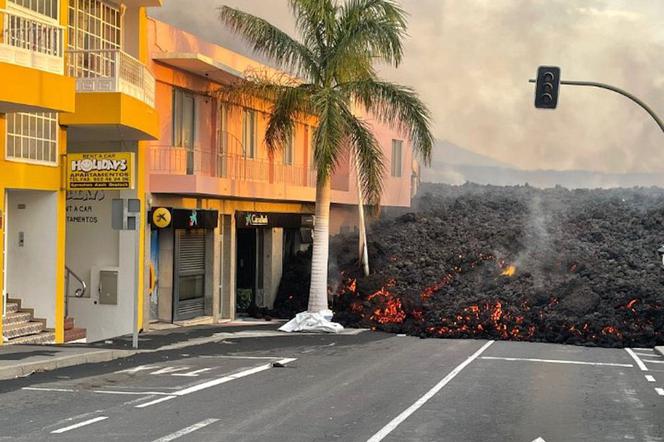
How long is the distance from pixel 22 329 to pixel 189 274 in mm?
8316

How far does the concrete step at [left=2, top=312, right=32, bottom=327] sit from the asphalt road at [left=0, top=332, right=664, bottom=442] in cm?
314

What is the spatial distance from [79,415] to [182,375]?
423 centimetres

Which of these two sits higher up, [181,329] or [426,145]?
[426,145]

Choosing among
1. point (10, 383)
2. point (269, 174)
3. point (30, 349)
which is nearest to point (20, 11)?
point (30, 349)

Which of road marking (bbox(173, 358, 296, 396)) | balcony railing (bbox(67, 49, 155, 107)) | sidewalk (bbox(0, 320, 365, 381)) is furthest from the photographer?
balcony railing (bbox(67, 49, 155, 107))

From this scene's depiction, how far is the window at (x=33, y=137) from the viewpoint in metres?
18.8

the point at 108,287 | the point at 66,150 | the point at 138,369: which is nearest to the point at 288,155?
the point at 108,287

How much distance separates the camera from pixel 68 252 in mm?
23484

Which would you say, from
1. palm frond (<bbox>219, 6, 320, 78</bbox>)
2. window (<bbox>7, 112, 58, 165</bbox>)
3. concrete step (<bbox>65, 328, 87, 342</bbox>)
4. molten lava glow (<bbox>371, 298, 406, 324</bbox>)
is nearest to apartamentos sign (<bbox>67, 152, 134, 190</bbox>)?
window (<bbox>7, 112, 58, 165</bbox>)

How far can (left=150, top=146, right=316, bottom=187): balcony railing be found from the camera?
2520 cm

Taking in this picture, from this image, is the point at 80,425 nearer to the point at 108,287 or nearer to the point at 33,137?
the point at 33,137

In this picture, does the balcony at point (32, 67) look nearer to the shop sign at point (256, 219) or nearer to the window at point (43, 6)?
the window at point (43, 6)

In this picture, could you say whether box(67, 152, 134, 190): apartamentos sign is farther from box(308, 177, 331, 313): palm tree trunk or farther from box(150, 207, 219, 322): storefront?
box(308, 177, 331, 313): palm tree trunk

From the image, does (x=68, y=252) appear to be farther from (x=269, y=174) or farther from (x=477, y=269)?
(x=477, y=269)
